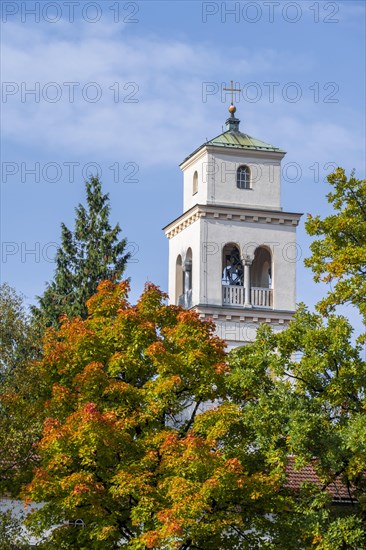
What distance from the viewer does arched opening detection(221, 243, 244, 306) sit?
177ft

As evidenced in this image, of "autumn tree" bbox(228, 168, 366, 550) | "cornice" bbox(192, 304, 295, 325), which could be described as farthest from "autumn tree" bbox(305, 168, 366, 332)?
"cornice" bbox(192, 304, 295, 325)

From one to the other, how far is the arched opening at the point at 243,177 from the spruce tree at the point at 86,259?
5482 mm

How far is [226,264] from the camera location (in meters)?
55.4

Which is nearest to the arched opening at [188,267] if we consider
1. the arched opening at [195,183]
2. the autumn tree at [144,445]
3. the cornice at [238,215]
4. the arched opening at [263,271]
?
the cornice at [238,215]

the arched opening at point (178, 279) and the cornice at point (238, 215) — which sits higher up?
the cornice at point (238, 215)

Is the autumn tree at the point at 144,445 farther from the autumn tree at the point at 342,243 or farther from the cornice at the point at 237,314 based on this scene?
the cornice at the point at 237,314

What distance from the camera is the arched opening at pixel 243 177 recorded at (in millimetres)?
55069

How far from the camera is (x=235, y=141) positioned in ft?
183

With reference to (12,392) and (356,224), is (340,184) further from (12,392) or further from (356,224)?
(12,392)

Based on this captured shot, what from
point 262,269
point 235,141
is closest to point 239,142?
point 235,141

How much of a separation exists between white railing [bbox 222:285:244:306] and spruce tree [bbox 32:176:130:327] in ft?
14.7

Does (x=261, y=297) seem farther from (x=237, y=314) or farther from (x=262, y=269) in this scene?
(x=262, y=269)

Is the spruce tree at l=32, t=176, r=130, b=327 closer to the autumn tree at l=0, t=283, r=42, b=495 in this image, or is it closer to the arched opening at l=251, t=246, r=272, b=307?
the arched opening at l=251, t=246, r=272, b=307

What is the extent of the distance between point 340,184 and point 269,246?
21.0 metres
